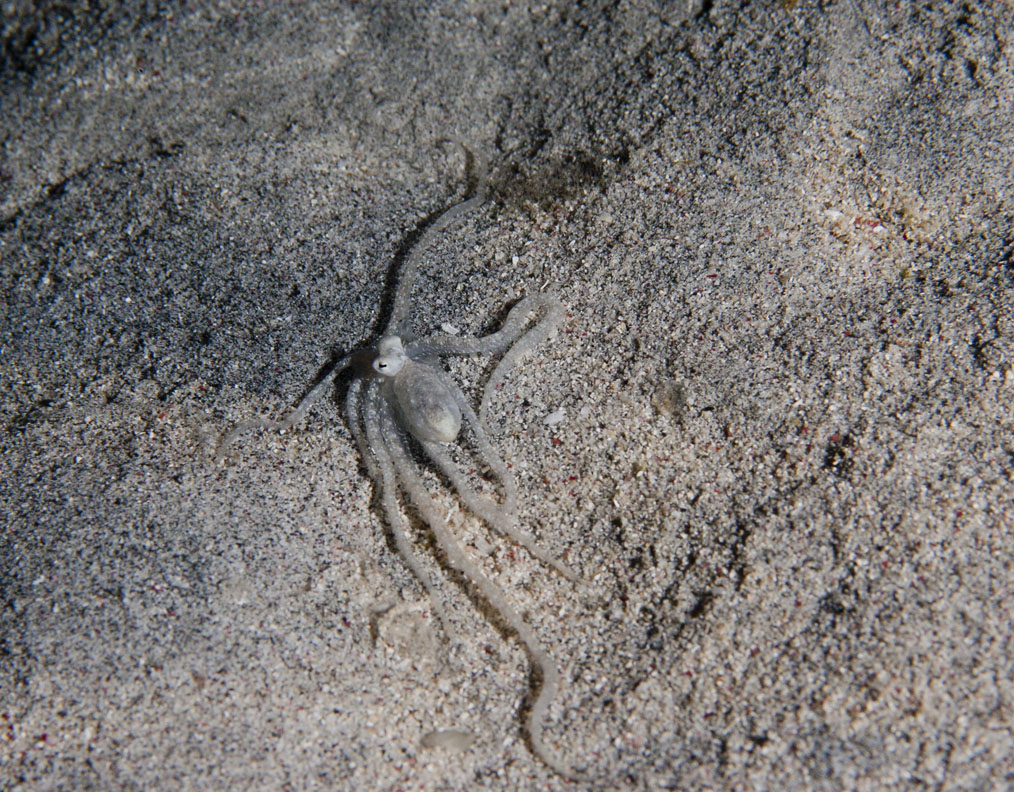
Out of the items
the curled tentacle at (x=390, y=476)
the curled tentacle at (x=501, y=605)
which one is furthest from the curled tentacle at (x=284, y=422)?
the curled tentacle at (x=501, y=605)

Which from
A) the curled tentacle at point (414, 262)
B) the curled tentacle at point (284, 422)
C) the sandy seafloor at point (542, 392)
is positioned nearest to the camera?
the sandy seafloor at point (542, 392)

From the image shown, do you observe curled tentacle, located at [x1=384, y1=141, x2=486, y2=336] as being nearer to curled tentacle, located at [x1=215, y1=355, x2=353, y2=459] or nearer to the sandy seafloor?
the sandy seafloor

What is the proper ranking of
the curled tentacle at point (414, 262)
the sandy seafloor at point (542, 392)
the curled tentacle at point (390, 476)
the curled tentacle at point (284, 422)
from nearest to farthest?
the sandy seafloor at point (542, 392), the curled tentacle at point (390, 476), the curled tentacle at point (284, 422), the curled tentacle at point (414, 262)

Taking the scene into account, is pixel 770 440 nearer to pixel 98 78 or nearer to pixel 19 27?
pixel 98 78

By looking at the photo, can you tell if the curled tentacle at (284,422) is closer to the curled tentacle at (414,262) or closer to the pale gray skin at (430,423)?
the pale gray skin at (430,423)

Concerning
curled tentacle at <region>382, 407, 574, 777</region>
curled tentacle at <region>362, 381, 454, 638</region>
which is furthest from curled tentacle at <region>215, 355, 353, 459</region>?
curled tentacle at <region>382, 407, 574, 777</region>

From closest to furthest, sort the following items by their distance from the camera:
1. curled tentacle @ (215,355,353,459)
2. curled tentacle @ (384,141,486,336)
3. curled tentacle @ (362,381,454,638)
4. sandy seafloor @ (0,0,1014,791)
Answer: sandy seafloor @ (0,0,1014,791)
curled tentacle @ (362,381,454,638)
curled tentacle @ (215,355,353,459)
curled tentacle @ (384,141,486,336)
